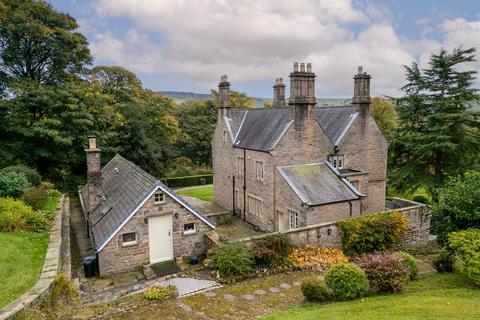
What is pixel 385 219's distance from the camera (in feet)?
65.0

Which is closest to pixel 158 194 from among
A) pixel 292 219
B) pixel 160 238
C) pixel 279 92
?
pixel 160 238

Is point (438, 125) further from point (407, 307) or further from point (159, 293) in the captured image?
point (159, 293)

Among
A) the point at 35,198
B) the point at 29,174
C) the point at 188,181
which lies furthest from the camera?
the point at 188,181

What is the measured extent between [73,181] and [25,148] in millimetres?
6026

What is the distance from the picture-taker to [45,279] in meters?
12.4

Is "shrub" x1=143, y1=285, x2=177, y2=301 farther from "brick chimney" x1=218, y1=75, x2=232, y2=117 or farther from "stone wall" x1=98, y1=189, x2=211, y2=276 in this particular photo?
"brick chimney" x1=218, y1=75, x2=232, y2=117

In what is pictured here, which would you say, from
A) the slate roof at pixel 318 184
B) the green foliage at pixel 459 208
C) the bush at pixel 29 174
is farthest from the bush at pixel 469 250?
the bush at pixel 29 174

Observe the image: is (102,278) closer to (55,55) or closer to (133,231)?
(133,231)

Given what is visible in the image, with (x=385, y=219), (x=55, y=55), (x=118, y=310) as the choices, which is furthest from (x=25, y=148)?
(x=385, y=219)

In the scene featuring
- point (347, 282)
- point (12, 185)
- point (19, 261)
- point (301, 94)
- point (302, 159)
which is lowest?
point (347, 282)

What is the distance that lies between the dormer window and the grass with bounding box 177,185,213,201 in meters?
15.2

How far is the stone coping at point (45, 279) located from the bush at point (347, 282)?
1037 centimetres

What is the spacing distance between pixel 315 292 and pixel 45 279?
33.4 ft

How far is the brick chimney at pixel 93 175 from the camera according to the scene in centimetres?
1959
